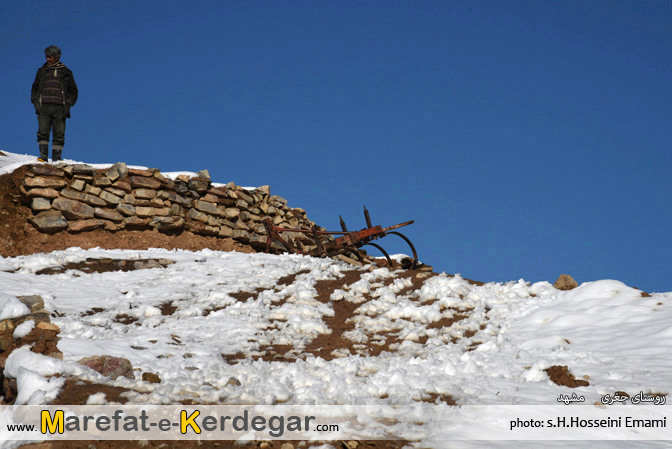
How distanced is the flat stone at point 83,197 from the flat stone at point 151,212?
27.3 inches

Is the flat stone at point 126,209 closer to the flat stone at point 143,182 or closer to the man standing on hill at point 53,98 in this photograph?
the flat stone at point 143,182

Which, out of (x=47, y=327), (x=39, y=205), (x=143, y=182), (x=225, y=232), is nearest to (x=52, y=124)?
(x=39, y=205)

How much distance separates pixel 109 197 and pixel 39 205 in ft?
4.14

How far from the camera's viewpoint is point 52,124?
1163 cm

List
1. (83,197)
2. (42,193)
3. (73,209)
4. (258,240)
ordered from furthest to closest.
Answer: (258,240) < (83,197) < (73,209) < (42,193)

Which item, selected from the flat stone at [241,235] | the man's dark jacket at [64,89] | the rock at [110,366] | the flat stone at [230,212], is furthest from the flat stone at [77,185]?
the rock at [110,366]

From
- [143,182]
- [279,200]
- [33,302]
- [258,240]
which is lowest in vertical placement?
[33,302]

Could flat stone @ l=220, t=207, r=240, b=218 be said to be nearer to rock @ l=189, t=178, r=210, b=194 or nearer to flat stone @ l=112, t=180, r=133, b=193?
rock @ l=189, t=178, r=210, b=194

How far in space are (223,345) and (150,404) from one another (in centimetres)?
190

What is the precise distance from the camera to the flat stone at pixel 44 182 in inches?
408

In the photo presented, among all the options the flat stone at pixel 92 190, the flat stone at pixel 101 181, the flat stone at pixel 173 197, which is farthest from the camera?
the flat stone at pixel 173 197

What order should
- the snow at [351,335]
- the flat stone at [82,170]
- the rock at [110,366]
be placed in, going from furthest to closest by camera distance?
the flat stone at [82,170] < the rock at [110,366] < the snow at [351,335]

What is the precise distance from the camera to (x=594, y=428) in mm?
3230

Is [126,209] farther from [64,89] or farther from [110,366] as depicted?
[110,366]
